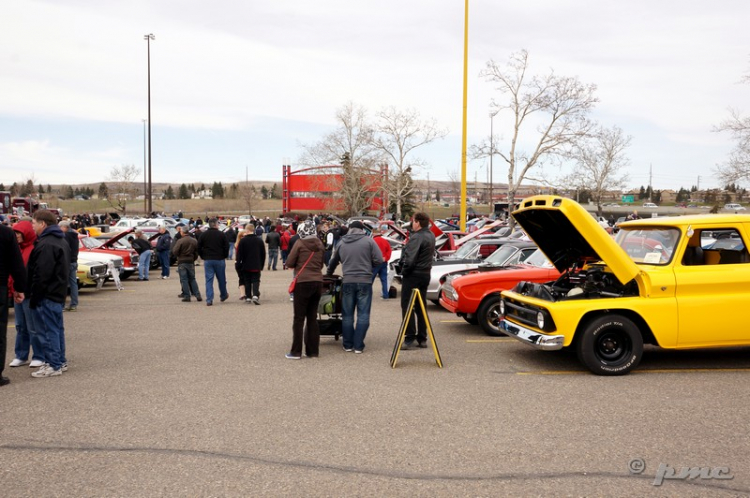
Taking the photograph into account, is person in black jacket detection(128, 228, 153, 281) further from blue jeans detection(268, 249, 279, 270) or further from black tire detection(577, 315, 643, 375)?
black tire detection(577, 315, 643, 375)

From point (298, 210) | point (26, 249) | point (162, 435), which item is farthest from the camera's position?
point (298, 210)

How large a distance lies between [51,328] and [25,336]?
951 mm

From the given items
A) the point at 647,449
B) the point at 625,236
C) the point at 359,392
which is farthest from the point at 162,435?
the point at 625,236

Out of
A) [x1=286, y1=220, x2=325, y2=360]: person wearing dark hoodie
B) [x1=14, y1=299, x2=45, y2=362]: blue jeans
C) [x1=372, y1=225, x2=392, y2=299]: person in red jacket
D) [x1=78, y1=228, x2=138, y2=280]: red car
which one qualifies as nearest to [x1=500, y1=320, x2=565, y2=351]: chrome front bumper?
[x1=286, y1=220, x2=325, y2=360]: person wearing dark hoodie

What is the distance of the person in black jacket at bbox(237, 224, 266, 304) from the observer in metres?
14.5

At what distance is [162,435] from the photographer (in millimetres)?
5523

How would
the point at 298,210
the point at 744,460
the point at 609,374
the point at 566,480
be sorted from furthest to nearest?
the point at 298,210 < the point at 609,374 < the point at 744,460 < the point at 566,480

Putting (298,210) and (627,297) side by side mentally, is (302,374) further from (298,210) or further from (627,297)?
(298,210)

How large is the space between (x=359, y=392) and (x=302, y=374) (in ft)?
3.68

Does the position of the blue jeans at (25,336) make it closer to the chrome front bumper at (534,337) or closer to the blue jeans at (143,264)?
the chrome front bumper at (534,337)

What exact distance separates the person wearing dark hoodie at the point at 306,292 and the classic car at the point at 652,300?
2.84m

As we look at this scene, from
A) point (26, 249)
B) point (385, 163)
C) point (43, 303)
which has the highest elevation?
point (385, 163)

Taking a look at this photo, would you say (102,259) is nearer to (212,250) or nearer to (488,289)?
(212,250)

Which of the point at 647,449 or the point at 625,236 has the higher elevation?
the point at 625,236
